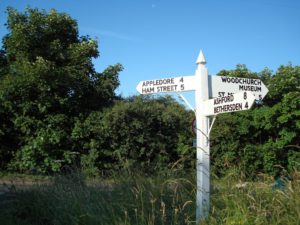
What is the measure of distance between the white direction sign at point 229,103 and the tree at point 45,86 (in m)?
9.76

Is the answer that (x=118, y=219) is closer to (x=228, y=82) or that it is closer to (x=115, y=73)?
(x=228, y=82)

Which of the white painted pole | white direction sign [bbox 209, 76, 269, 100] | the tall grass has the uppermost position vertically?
white direction sign [bbox 209, 76, 269, 100]

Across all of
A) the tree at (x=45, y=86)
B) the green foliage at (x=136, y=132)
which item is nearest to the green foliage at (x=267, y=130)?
the green foliage at (x=136, y=132)

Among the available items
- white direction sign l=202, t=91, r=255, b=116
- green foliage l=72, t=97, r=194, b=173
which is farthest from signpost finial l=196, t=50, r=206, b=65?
green foliage l=72, t=97, r=194, b=173

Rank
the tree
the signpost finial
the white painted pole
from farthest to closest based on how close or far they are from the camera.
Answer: the tree → the signpost finial → the white painted pole

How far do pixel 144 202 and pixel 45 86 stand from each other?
10441mm

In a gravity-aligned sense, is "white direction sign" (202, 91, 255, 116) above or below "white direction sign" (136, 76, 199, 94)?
below

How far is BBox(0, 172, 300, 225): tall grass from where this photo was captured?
15.0 ft

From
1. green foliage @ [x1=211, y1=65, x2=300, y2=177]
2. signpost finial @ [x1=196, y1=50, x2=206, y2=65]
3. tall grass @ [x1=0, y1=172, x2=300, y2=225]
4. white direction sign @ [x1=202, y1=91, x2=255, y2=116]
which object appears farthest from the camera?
green foliage @ [x1=211, y1=65, x2=300, y2=177]

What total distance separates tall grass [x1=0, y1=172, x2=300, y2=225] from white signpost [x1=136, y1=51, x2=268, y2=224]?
0.26 m

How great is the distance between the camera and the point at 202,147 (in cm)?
555

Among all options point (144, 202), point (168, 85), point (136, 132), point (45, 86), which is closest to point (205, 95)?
point (168, 85)

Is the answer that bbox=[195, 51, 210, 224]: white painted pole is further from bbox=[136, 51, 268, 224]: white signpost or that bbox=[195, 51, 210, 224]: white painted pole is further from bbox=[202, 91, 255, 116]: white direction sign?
bbox=[202, 91, 255, 116]: white direction sign

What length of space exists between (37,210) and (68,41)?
1159 centimetres
